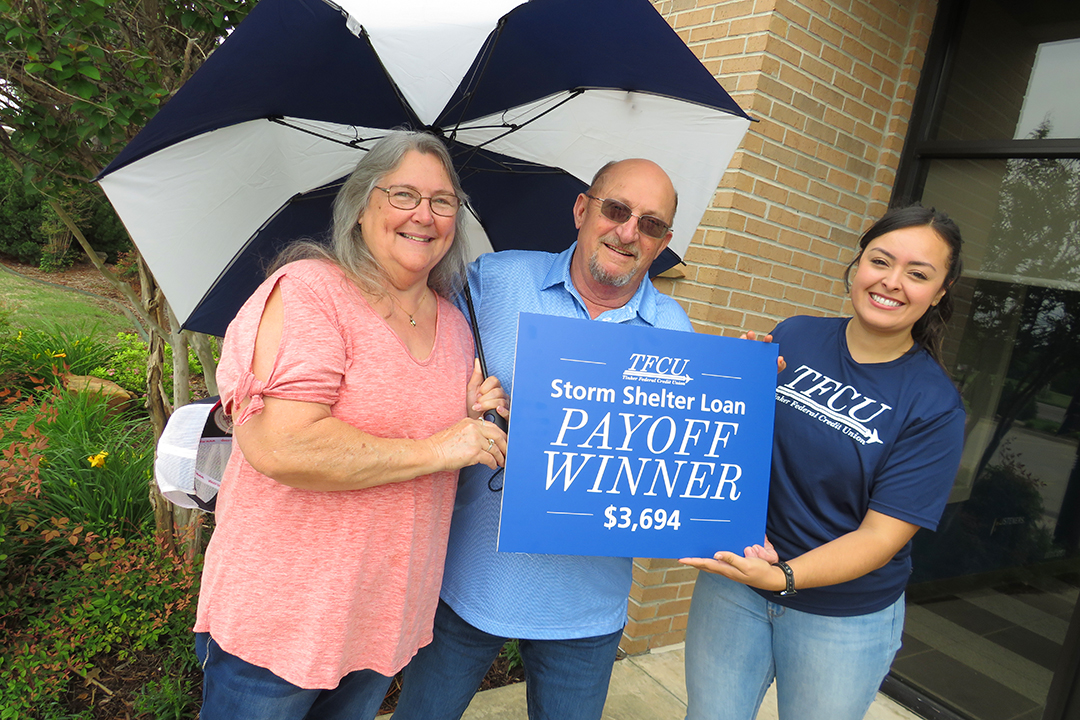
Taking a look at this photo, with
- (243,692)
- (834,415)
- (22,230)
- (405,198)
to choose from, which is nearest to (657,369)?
(834,415)

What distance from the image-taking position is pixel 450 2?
1.42 meters

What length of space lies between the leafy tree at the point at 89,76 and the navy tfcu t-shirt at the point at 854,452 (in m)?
2.41

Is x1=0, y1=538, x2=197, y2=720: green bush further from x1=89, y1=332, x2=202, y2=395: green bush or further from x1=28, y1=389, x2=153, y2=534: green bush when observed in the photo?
x1=89, y1=332, x2=202, y2=395: green bush

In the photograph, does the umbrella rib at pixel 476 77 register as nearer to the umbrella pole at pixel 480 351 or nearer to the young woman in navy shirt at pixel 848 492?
the umbrella pole at pixel 480 351

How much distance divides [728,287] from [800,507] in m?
1.67

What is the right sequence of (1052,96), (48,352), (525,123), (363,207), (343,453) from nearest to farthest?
(343,453), (363,207), (525,123), (1052,96), (48,352)

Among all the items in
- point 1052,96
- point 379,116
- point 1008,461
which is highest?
point 1052,96

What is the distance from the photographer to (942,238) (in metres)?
1.65

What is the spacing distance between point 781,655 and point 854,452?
0.66 metres

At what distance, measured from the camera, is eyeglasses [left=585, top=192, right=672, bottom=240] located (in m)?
1.75

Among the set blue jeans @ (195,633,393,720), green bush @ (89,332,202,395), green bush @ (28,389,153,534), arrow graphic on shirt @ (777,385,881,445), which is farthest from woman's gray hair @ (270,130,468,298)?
green bush @ (89,332,202,395)

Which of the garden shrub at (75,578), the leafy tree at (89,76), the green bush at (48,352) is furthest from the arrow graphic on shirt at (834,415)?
the green bush at (48,352)

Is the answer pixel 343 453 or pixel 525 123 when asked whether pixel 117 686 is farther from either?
pixel 525 123

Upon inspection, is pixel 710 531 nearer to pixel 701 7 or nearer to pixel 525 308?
A: pixel 525 308
